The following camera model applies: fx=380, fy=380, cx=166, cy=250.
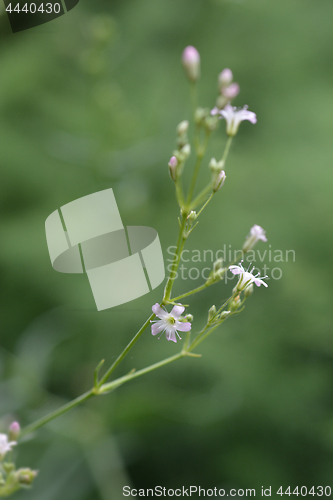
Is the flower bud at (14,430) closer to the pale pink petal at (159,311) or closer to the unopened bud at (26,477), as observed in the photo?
the unopened bud at (26,477)

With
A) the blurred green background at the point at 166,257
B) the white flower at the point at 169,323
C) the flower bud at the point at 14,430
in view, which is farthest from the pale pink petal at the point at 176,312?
the blurred green background at the point at 166,257

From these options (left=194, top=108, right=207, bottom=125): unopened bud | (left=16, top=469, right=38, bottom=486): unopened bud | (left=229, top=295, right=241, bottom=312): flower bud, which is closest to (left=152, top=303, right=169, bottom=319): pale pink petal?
(left=229, top=295, right=241, bottom=312): flower bud

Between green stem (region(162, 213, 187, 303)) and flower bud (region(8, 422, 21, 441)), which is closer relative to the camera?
green stem (region(162, 213, 187, 303))

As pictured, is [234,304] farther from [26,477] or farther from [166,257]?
[166,257]

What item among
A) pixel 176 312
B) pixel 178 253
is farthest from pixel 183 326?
pixel 178 253

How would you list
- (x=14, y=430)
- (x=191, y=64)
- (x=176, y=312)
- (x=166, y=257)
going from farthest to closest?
(x=166, y=257), (x=14, y=430), (x=176, y=312), (x=191, y=64)

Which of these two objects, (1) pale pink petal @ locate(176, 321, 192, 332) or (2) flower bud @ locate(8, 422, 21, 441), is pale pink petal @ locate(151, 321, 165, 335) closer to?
(1) pale pink petal @ locate(176, 321, 192, 332)
